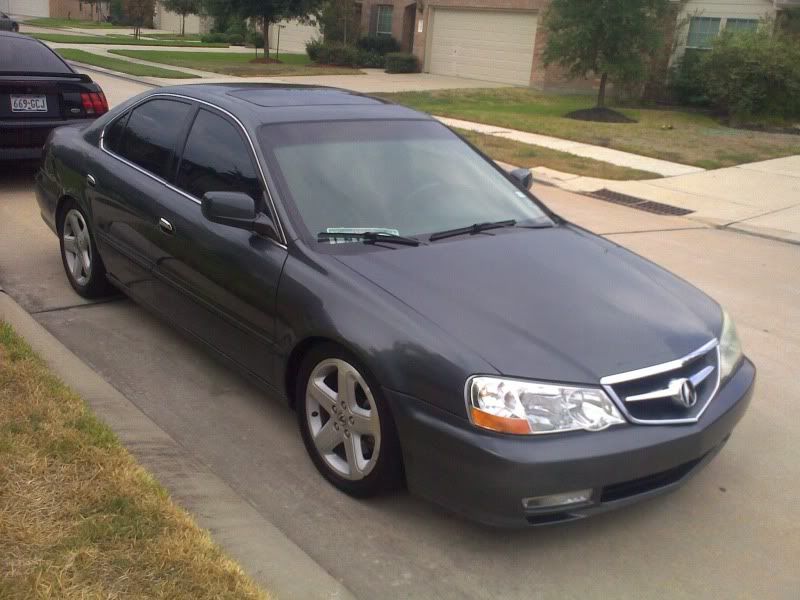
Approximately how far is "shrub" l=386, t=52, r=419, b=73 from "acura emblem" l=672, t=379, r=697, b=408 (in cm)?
2838

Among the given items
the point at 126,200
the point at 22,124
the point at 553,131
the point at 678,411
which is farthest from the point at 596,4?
the point at 678,411

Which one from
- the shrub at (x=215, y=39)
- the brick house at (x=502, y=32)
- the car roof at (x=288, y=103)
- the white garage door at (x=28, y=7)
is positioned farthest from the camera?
the white garage door at (x=28, y=7)

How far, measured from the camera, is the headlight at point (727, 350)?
3.61m

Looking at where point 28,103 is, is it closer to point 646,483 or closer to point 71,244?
point 71,244

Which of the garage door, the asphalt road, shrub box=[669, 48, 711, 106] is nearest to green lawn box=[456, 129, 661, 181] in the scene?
the asphalt road

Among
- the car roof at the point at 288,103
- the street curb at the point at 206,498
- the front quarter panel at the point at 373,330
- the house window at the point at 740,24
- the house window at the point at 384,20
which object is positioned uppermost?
the house window at the point at 740,24

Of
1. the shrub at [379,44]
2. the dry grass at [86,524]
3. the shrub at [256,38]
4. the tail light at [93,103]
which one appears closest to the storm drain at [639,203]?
the tail light at [93,103]

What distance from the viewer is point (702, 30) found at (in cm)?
2381

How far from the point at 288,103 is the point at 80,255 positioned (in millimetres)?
2023

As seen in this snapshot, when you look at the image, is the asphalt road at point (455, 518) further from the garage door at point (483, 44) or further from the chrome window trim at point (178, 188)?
the garage door at point (483, 44)

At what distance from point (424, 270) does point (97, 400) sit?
172cm

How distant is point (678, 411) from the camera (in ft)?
10.6

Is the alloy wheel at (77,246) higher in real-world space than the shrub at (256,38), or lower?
lower

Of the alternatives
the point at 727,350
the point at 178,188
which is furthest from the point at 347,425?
the point at 178,188
